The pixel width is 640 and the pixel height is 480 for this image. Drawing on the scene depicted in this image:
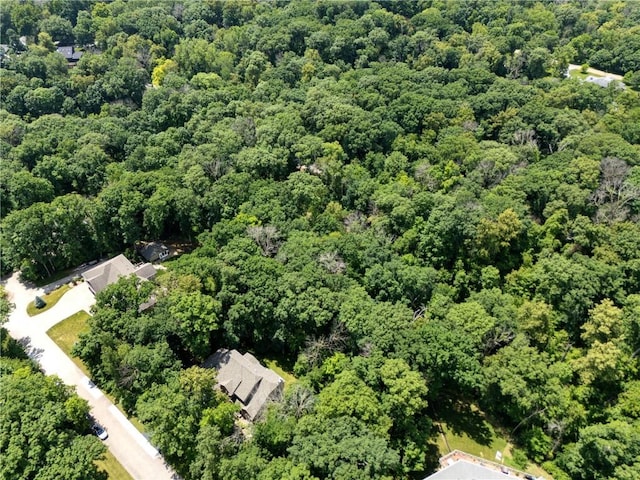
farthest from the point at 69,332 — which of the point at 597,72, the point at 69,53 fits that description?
the point at 597,72

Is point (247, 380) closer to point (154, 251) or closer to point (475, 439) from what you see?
point (475, 439)

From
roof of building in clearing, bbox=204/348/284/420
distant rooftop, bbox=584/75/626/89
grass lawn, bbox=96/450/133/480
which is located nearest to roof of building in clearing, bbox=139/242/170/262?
roof of building in clearing, bbox=204/348/284/420

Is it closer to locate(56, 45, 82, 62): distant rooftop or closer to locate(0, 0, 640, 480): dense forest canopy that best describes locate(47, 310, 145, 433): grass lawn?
locate(0, 0, 640, 480): dense forest canopy

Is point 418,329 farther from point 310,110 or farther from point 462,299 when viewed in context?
point 310,110

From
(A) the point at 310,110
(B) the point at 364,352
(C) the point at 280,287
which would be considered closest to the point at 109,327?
(C) the point at 280,287

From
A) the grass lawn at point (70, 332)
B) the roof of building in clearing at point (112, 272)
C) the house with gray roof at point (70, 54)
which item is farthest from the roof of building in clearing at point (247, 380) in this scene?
the house with gray roof at point (70, 54)
